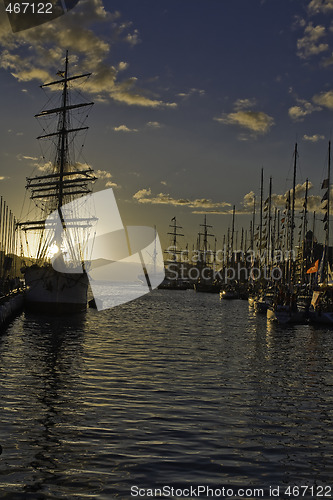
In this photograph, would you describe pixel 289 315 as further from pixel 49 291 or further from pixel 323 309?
pixel 49 291

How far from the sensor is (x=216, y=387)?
67.7 feet

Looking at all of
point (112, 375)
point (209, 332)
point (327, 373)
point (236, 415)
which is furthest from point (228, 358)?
point (209, 332)

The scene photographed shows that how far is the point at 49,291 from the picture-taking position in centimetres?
6278

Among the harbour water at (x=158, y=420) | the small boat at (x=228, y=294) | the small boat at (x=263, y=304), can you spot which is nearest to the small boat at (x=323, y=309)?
the small boat at (x=263, y=304)

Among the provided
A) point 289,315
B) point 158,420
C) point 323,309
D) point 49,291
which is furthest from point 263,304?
point 158,420

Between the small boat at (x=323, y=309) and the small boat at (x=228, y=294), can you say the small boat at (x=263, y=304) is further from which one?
the small boat at (x=228, y=294)

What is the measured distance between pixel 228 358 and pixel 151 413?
44.8 feet

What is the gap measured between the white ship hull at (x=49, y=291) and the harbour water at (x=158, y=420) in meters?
31.1

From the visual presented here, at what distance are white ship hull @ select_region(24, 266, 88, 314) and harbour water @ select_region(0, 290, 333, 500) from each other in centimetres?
3113

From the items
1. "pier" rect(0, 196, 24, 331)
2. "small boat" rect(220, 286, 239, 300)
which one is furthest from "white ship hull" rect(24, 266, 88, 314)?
"small boat" rect(220, 286, 239, 300)

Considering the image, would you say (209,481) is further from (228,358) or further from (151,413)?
(228,358)

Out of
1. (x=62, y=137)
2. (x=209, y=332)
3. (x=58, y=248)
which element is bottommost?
(x=209, y=332)

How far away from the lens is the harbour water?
11.1 m

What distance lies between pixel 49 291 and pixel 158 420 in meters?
49.3
